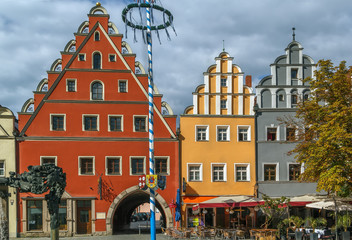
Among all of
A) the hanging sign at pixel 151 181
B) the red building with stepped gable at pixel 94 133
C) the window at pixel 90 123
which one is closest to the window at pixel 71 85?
the red building with stepped gable at pixel 94 133

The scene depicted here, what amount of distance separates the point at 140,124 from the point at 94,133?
3.44 m

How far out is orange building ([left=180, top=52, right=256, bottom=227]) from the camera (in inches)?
1369

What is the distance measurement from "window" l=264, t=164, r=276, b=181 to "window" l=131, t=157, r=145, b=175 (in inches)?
368

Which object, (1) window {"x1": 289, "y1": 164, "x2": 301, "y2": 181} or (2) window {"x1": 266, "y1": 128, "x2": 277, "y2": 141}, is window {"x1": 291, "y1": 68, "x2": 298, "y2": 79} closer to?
(2) window {"x1": 266, "y1": 128, "x2": 277, "y2": 141}

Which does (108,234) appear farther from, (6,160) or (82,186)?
(6,160)

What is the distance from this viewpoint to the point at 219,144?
3528 centimetres

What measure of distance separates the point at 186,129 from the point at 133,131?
157 inches

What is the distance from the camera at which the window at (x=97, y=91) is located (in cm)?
3459

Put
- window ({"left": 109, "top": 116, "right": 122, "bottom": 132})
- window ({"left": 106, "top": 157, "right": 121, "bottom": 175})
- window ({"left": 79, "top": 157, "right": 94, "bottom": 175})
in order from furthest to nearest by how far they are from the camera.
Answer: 1. window ({"left": 109, "top": 116, "right": 122, "bottom": 132})
2. window ({"left": 106, "top": 157, "right": 121, "bottom": 175})
3. window ({"left": 79, "top": 157, "right": 94, "bottom": 175})

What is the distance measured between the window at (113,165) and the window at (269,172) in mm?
11107

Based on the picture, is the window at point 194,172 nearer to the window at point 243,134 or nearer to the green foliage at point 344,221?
the window at point 243,134

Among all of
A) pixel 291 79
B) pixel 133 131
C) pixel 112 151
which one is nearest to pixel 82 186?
pixel 112 151

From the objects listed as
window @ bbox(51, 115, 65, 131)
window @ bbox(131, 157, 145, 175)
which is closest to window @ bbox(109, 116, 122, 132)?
window @ bbox(131, 157, 145, 175)

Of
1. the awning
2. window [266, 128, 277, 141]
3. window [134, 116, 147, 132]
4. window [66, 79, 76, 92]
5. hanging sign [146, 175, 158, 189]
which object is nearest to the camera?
hanging sign [146, 175, 158, 189]
